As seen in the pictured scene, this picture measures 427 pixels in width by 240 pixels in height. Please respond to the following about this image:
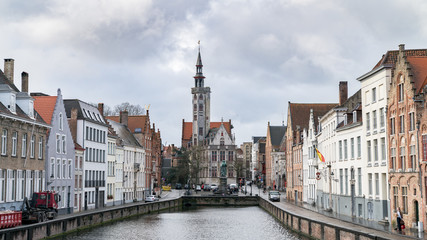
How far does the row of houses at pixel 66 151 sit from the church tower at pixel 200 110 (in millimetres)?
62821

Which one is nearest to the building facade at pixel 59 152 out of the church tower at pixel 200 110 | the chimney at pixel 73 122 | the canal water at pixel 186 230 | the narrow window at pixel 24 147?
the chimney at pixel 73 122

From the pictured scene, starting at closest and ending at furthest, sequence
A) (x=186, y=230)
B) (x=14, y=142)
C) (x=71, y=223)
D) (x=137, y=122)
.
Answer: (x=71, y=223), (x=14, y=142), (x=186, y=230), (x=137, y=122)

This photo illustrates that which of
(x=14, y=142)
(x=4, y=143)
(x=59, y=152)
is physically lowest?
(x=59, y=152)

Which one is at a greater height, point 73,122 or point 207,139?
point 207,139

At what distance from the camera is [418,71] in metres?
36.4

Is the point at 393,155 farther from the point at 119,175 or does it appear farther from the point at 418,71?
the point at 119,175

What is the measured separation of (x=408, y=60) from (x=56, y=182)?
31235 millimetres

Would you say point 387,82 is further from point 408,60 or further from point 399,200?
point 399,200

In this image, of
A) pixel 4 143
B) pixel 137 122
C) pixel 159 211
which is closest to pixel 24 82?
Answer: pixel 4 143

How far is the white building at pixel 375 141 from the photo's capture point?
39906 mm

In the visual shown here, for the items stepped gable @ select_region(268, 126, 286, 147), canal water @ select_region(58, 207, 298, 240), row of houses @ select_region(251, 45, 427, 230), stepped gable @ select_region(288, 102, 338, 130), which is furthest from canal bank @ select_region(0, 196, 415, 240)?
stepped gable @ select_region(268, 126, 286, 147)

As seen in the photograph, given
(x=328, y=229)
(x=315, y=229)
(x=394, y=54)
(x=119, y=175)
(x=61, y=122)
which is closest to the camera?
(x=328, y=229)

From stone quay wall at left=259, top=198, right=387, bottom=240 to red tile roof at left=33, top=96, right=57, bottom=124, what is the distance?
73.3 ft

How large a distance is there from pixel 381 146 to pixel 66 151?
94.2ft
